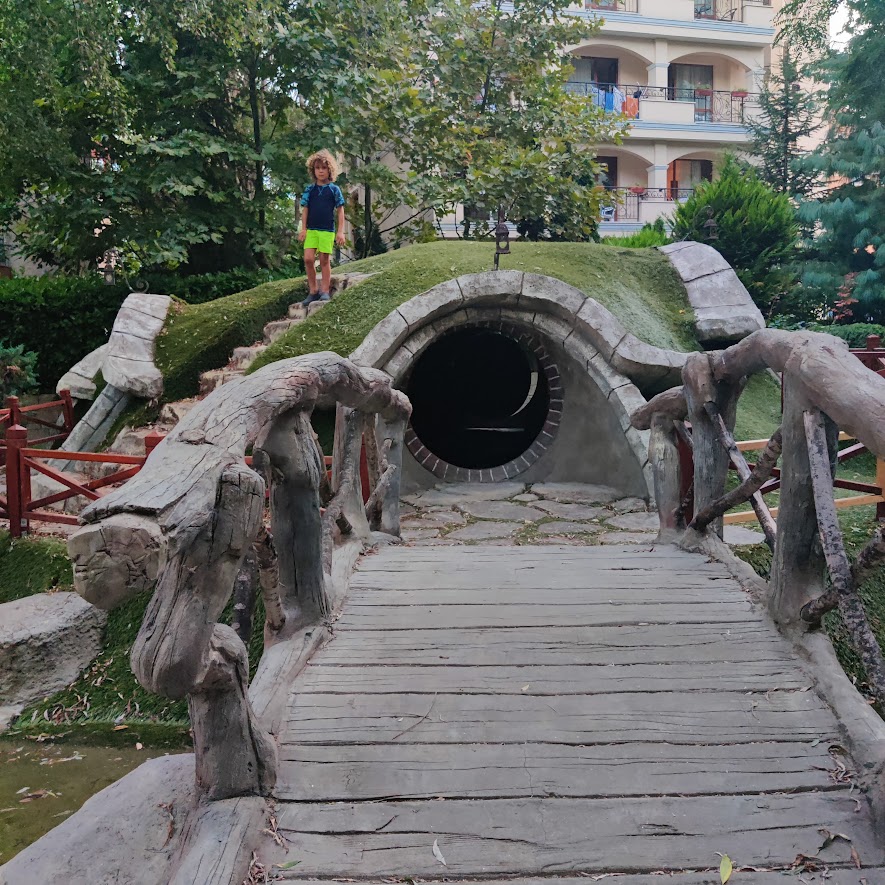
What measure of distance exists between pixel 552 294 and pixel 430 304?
1.16m

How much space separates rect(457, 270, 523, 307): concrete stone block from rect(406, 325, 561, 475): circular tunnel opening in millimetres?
2194

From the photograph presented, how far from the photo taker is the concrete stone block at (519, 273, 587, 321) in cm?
736

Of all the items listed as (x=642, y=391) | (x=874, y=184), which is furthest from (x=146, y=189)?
(x=874, y=184)

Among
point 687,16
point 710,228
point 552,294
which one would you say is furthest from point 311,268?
point 687,16

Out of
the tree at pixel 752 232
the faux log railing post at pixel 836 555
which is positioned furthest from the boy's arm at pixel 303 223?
the tree at pixel 752 232

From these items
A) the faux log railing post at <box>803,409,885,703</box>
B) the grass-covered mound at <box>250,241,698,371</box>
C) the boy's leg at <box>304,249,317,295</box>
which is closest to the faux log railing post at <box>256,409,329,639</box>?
the faux log railing post at <box>803,409,885,703</box>

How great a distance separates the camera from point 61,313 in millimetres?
10875

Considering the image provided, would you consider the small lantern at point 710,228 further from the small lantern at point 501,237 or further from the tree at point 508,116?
the small lantern at point 501,237

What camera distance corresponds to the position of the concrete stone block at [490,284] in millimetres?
7328

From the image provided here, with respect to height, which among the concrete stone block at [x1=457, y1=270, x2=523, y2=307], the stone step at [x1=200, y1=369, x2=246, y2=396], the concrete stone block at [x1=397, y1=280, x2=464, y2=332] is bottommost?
the stone step at [x1=200, y1=369, x2=246, y2=396]

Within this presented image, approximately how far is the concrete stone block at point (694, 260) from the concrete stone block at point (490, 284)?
114 inches

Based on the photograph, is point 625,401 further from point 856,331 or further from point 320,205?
point 856,331

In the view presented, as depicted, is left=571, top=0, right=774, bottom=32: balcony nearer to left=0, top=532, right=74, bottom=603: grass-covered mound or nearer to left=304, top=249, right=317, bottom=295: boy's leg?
left=304, top=249, right=317, bottom=295: boy's leg

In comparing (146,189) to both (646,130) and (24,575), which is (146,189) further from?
(646,130)
